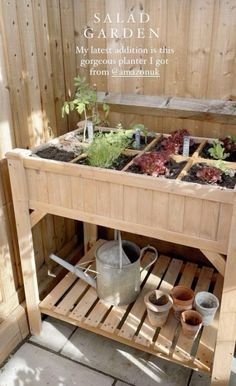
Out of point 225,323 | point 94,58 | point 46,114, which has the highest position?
point 94,58

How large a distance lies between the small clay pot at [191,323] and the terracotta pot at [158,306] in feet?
0.31

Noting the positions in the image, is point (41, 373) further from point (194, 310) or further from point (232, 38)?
point (232, 38)

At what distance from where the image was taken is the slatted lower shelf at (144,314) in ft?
5.84

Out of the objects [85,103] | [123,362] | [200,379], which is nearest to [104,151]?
[85,103]

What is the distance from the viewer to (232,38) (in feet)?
5.91

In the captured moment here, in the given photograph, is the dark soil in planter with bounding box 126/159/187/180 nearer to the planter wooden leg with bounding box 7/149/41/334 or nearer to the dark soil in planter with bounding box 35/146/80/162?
the dark soil in planter with bounding box 35/146/80/162

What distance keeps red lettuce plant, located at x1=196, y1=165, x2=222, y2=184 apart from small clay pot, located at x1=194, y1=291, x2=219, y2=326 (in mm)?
707

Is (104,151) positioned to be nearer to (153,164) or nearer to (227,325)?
(153,164)

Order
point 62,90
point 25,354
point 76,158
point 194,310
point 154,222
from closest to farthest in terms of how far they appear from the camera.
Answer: point 154,222
point 76,158
point 194,310
point 25,354
point 62,90

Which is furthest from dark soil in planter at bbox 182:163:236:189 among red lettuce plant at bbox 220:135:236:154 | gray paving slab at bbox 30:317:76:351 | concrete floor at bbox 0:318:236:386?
gray paving slab at bbox 30:317:76:351

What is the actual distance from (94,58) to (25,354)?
1.74 m

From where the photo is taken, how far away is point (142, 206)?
1566 mm

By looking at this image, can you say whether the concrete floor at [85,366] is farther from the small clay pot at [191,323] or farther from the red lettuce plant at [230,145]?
the red lettuce plant at [230,145]

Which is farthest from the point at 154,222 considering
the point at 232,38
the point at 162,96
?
the point at 232,38
